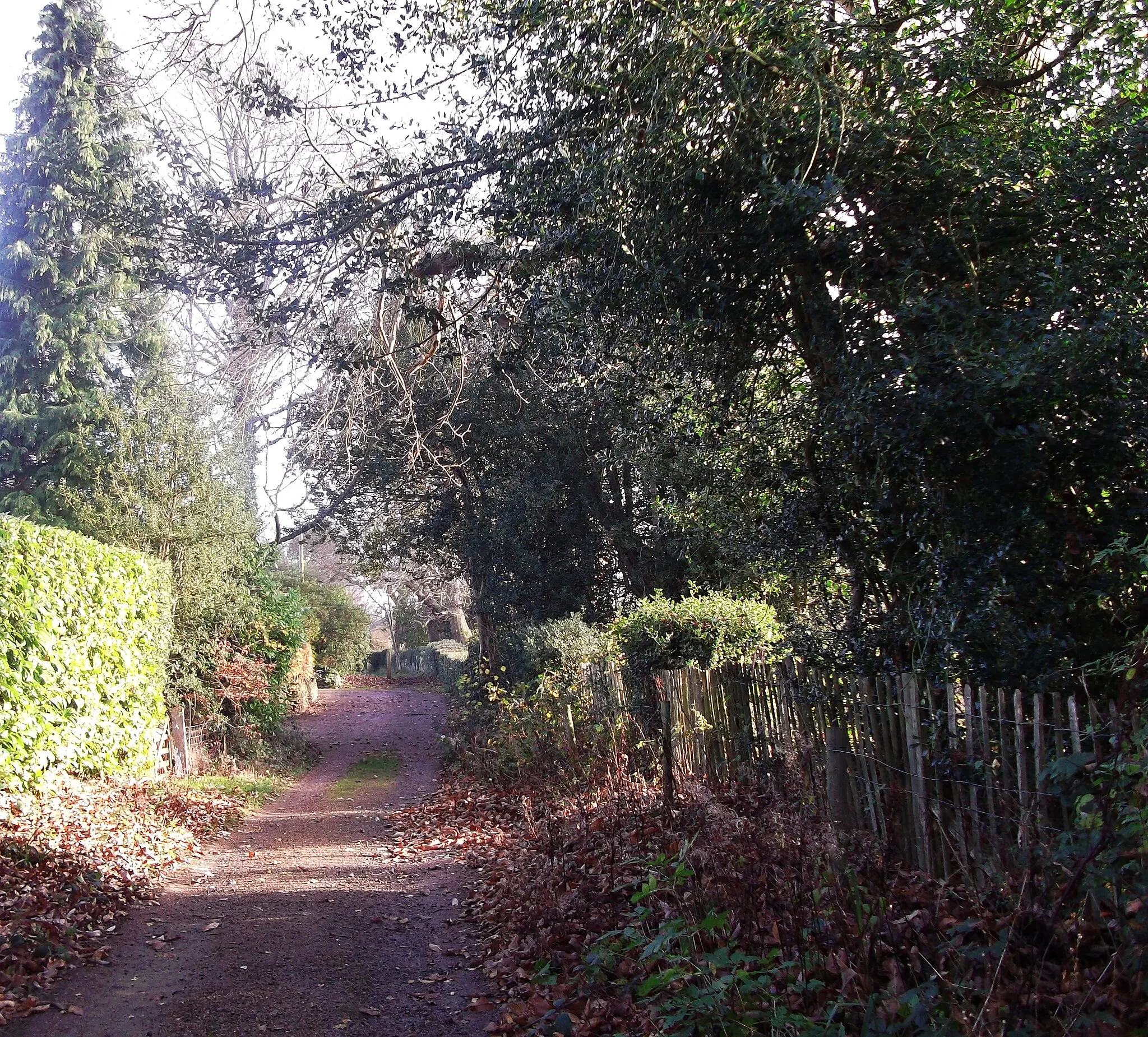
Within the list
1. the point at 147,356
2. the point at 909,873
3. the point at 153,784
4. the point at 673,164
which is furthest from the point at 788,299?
the point at 147,356

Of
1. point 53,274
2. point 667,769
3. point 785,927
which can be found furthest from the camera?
point 53,274

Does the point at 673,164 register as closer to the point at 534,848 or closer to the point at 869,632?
the point at 869,632

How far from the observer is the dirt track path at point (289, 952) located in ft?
17.4

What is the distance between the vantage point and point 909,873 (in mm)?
5219

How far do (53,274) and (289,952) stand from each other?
20.5 meters

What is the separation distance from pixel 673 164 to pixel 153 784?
984 centimetres

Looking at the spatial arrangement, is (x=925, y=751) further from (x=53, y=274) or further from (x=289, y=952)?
(x=53, y=274)

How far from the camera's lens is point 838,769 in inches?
250

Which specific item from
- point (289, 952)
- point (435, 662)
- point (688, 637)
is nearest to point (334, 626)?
point (435, 662)

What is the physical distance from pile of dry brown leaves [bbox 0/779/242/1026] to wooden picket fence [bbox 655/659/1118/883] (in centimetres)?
462

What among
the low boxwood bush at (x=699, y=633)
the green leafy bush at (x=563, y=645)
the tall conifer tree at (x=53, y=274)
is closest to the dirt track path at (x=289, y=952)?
the low boxwood bush at (x=699, y=633)

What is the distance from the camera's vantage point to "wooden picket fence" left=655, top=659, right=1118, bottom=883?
4.29m

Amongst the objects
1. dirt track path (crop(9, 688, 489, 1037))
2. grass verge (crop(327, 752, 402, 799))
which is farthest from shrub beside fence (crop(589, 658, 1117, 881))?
grass verge (crop(327, 752, 402, 799))

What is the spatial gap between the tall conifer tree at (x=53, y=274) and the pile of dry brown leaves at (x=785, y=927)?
17889 millimetres
